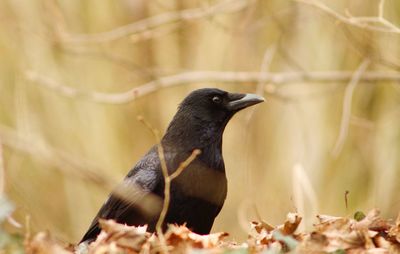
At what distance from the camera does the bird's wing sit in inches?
197

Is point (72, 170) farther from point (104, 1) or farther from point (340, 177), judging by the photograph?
point (340, 177)

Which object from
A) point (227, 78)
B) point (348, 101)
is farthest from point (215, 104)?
point (227, 78)

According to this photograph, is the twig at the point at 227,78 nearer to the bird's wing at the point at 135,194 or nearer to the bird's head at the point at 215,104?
the bird's head at the point at 215,104

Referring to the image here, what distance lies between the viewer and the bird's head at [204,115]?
5.42 meters

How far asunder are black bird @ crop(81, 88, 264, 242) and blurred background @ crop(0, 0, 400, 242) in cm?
148

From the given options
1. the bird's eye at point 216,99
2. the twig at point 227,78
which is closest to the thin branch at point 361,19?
the bird's eye at point 216,99

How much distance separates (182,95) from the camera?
8.91m

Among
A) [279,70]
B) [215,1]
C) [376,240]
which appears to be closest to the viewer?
[376,240]

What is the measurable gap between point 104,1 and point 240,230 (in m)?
2.78

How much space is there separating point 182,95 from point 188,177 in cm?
401

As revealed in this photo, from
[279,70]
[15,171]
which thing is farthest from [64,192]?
[279,70]

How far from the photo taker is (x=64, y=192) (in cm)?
905

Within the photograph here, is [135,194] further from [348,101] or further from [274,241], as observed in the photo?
[348,101]

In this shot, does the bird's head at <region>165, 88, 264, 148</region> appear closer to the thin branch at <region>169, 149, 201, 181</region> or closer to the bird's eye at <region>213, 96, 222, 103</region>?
the bird's eye at <region>213, 96, 222, 103</region>
